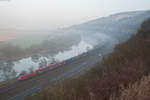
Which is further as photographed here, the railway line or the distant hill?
the distant hill

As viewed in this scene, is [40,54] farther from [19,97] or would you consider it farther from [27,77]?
[19,97]

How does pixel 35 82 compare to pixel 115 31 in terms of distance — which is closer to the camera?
pixel 35 82

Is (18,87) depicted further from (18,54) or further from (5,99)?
(18,54)

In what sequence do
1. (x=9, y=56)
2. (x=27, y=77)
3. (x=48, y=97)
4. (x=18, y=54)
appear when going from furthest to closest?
1. (x=18, y=54)
2. (x=9, y=56)
3. (x=27, y=77)
4. (x=48, y=97)

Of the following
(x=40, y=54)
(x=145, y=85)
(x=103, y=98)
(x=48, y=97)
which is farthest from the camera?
(x=40, y=54)

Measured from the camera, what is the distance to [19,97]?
10.1 meters

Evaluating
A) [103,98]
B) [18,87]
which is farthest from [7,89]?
[103,98]

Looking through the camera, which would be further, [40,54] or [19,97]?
[40,54]

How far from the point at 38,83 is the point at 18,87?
2.13 m

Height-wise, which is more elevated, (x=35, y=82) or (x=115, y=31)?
(x=35, y=82)

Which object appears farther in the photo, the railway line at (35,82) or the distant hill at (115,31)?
the distant hill at (115,31)

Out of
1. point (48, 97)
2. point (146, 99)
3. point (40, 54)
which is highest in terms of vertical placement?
point (146, 99)

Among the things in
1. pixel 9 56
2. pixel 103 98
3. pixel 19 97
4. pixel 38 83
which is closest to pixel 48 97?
pixel 103 98

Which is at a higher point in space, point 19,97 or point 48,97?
point 48,97
